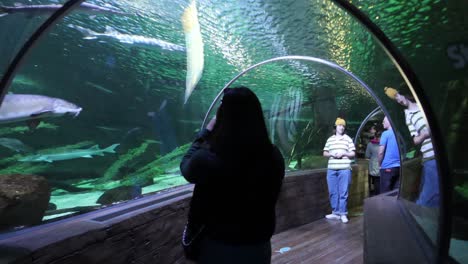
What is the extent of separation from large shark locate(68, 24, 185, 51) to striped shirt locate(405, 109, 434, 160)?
4.76 meters

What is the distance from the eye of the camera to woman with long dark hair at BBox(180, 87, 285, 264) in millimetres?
1141

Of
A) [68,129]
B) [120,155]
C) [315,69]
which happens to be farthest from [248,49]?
[68,129]

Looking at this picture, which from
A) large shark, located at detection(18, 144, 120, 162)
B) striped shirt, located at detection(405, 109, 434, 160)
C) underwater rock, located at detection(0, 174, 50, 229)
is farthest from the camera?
large shark, located at detection(18, 144, 120, 162)

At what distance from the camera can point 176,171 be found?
5.75 meters

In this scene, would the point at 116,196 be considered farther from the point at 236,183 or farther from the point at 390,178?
the point at 390,178

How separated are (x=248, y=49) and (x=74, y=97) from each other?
3.79 metres

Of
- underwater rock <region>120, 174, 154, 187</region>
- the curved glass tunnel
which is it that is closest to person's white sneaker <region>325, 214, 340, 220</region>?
the curved glass tunnel

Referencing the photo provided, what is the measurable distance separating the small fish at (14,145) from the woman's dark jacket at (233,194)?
168 inches

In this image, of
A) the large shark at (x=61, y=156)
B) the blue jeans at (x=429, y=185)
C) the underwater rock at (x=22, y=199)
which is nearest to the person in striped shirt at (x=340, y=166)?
the blue jeans at (x=429, y=185)

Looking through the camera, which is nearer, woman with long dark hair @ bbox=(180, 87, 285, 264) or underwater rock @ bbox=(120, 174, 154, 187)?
woman with long dark hair @ bbox=(180, 87, 285, 264)

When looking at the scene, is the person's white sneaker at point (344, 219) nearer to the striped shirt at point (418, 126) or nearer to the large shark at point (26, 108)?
the striped shirt at point (418, 126)

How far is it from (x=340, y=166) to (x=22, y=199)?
4.12 m

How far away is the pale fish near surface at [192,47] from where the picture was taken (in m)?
5.08

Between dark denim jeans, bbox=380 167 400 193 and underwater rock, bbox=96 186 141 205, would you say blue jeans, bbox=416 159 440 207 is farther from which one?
underwater rock, bbox=96 186 141 205
